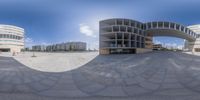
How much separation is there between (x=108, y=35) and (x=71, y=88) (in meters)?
24.6

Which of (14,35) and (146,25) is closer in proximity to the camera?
(14,35)

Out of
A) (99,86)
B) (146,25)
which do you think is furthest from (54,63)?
(146,25)

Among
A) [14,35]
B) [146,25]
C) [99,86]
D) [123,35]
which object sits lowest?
[99,86]

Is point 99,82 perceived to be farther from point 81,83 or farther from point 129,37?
point 129,37

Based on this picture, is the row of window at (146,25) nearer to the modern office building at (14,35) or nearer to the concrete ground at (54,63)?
the modern office building at (14,35)

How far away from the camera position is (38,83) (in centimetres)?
642

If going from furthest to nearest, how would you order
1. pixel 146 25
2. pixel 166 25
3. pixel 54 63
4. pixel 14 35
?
pixel 166 25 → pixel 146 25 → pixel 14 35 → pixel 54 63

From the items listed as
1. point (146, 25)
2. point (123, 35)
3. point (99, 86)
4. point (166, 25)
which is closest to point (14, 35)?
point (99, 86)

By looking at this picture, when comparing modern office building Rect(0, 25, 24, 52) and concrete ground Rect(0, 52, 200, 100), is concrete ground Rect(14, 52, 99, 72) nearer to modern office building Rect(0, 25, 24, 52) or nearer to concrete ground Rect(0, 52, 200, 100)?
concrete ground Rect(0, 52, 200, 100)

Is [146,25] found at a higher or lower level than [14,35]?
higher

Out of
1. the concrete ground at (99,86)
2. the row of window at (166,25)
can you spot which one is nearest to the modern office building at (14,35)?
the concrete ground at (99,86)

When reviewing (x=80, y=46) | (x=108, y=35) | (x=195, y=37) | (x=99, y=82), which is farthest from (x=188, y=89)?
(x=80, y=46)

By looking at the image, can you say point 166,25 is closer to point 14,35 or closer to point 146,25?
point 146,25

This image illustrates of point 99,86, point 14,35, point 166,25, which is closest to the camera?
point 99,86
